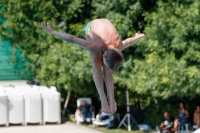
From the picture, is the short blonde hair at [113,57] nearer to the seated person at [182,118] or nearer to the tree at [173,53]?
the tree at [173,53]

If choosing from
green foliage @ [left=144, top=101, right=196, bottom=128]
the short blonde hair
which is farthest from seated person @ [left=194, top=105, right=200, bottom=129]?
the short blonde hair

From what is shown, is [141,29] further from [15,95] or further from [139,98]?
[15,95]

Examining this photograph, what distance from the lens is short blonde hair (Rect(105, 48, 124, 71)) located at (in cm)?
706

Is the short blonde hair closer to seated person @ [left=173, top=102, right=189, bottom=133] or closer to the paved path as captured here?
seated person @ [left=173, top=102, right=189, bottom=133]

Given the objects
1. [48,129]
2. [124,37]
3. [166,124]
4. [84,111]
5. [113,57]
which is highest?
[124,37]

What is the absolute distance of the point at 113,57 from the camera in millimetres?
7082

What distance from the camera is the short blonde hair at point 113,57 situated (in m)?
7.06

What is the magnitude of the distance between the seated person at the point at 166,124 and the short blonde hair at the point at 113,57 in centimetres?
952

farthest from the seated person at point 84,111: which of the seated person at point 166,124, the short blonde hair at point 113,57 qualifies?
the short blonde hair at point 113,57

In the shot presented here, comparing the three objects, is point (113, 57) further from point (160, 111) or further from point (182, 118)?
point (160, 111)

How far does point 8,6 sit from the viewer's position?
19547 millimetres

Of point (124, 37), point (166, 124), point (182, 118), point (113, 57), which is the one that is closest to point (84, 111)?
point (124, 37)

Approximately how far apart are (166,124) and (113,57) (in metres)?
9.80

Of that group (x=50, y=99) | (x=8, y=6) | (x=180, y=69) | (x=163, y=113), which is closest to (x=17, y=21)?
(x=8, y=6)
